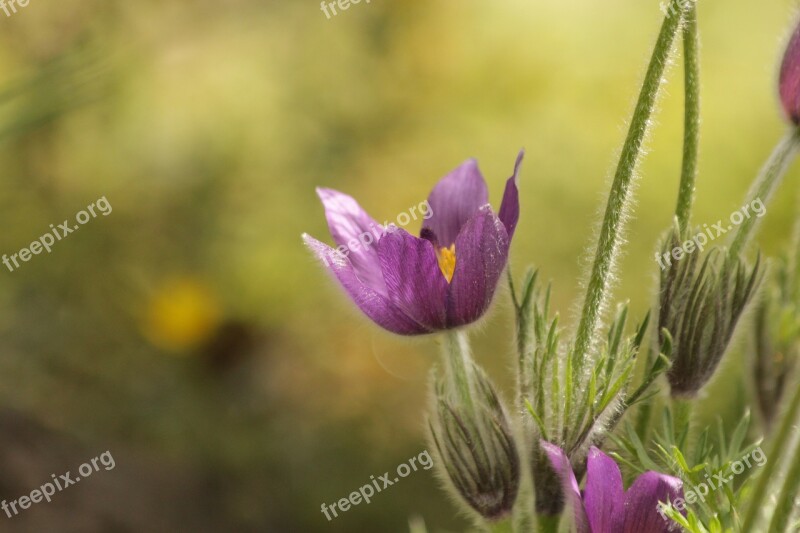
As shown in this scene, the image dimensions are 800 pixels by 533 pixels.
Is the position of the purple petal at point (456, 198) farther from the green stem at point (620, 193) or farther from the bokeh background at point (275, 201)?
the bokeh background at point (275, 201)

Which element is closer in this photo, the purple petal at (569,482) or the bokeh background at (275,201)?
the purple petal at (569,482)

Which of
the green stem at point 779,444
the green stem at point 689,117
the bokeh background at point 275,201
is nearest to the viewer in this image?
the green stem at point 779,444

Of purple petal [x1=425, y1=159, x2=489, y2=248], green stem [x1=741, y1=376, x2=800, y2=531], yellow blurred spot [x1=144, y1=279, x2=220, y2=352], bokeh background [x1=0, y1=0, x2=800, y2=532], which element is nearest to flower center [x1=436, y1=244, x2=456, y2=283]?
purple petal [x1=425, y1=159, x2=489, y2=248]

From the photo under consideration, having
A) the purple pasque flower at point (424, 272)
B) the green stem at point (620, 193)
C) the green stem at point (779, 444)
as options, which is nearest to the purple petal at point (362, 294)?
the purple pasque flower at point (424, 272)

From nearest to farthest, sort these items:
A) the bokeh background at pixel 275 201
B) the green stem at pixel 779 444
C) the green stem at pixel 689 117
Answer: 1. the green stem at pixel 779 444
2. the green stem at pixel 689 117
3. the bokeh background at pixel 275 201

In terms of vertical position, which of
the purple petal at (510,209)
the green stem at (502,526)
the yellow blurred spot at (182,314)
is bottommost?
the green stem at (502,526)

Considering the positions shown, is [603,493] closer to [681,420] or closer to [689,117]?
[681,420]

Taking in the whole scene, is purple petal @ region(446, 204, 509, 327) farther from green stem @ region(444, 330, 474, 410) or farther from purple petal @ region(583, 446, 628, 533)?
purple petal @ region(583, 446, 628, 533)

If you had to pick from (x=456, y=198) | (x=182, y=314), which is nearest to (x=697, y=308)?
(x=456, y=198)
